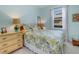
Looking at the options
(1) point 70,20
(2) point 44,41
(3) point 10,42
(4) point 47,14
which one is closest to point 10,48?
(3) point 10,42

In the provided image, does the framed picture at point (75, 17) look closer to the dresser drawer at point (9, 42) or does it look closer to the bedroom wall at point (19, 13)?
the bedroom wall at point (19, 13)

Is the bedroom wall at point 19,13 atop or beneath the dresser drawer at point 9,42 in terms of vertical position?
atop

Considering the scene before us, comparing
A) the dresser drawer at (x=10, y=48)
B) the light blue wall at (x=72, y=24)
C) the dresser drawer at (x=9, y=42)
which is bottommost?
the dresser drawer at (x=10, y=48)

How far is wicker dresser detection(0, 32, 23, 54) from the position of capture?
1.51m

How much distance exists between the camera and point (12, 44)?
1.57 meters

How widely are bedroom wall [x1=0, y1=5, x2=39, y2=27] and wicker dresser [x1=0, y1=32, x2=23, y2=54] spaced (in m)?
0.18

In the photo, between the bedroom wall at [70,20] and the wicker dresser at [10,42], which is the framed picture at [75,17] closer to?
the bedroom wall at [70,20]

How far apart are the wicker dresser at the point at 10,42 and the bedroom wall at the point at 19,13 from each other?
0.59 ft

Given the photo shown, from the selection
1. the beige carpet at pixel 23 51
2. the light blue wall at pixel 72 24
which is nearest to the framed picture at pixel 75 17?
the light blue wall at pixel 72 24

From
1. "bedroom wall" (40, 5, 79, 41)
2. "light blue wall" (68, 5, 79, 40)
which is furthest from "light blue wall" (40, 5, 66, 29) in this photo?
"light blue wall" (68, 5, 79, 40)

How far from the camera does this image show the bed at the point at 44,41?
1.53m

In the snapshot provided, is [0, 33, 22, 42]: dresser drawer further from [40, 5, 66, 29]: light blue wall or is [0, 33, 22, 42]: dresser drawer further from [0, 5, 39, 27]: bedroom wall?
[40, 5, 66, 29]: light blue wall

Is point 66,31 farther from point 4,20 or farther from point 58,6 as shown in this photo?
point 4,20

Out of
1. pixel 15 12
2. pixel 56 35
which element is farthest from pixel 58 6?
pixel 15 12
